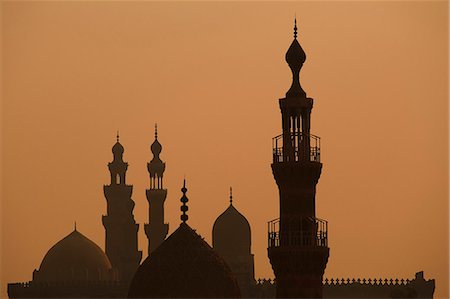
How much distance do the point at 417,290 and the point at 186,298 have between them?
2320 cm

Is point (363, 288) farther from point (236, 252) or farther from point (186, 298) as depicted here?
point (186, 298)

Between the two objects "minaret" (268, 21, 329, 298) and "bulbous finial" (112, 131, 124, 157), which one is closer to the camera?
"minaret" (268, 21, 329, 298)

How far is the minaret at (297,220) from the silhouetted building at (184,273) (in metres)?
1.39

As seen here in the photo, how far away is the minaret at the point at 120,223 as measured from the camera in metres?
65.9

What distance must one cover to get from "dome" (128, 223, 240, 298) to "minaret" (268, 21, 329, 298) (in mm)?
1391

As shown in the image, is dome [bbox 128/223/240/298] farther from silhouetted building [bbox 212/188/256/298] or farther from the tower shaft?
silhouetted building [bbox 212/188/256/298]

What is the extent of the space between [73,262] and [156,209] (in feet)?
15.9

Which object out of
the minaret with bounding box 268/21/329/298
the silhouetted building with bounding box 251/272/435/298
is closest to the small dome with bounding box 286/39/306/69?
the minaret with bounding box 268/21/329/298

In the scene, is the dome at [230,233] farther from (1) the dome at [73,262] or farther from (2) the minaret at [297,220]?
(2) the minaret at [297,220]

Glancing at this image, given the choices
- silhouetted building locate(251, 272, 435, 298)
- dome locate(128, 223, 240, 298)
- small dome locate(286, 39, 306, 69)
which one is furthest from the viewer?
silhouetted building locate(251, 272, 435, 298)

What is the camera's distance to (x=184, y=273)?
4138 centimetres

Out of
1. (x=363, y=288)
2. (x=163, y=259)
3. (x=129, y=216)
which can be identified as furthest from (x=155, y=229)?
(x=163, y=259)

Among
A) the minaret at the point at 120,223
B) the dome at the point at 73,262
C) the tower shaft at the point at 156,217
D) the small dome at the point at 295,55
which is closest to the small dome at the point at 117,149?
the minaret at the point at 120,223

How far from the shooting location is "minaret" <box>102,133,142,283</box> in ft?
216
